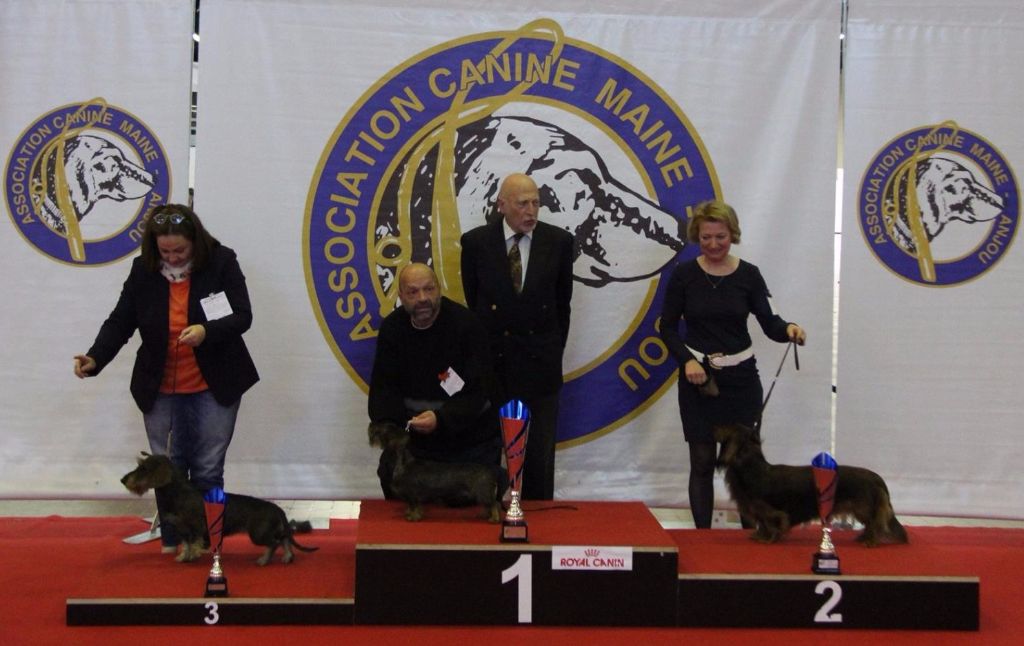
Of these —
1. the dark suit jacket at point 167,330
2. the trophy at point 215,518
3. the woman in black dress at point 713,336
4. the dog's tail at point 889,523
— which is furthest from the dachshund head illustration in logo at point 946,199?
the trophy at point 215,518

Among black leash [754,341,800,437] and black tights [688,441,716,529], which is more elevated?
black leash [754,341,800,437]

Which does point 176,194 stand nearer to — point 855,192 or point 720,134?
point 720,134

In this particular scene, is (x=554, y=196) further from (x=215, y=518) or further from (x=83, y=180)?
(x=215, y=518)

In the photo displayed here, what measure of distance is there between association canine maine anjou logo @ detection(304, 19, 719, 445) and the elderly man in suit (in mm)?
343

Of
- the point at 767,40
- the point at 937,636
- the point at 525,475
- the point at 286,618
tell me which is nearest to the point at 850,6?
the point at 767,40

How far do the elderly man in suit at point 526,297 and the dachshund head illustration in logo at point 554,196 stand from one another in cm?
32

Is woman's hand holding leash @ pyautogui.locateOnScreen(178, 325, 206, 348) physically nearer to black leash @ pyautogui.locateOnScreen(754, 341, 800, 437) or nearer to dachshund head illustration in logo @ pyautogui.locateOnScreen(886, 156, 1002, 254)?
black leash @ pyautogui.locateOnScreen(754, 341, 800, 437)

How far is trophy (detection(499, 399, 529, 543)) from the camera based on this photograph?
2793mm

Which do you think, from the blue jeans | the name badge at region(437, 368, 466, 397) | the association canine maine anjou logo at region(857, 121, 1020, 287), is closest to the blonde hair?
the association canine maine anjou logo at region(857, 121, 1020, 287)

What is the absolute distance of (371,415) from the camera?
3.51m

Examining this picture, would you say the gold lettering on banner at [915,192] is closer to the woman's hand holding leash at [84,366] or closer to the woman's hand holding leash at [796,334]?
the woman's hand holding leash at [796,334]

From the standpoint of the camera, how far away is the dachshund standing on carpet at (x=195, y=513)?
9.85 feet

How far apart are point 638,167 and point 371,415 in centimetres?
158

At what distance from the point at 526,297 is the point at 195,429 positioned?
4.19 ft
